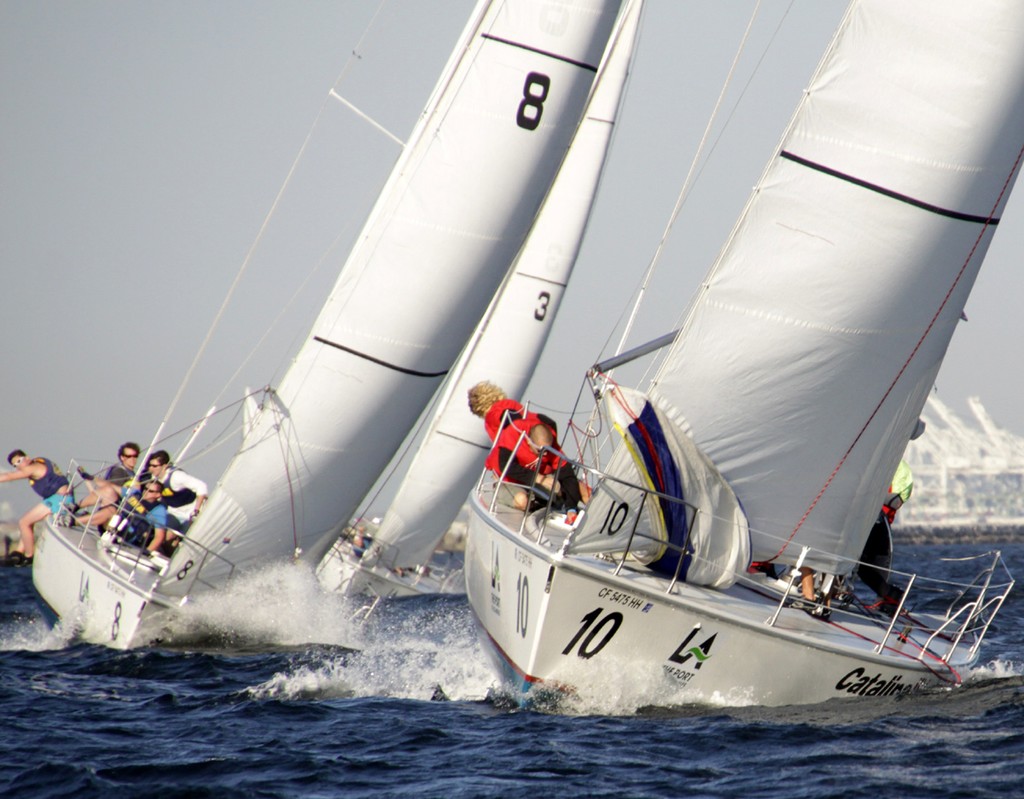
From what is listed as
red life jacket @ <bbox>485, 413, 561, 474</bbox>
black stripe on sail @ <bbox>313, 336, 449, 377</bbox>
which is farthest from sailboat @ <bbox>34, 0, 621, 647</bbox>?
red life jacket @ <bbox>485, 413, 561, 474</bbox>

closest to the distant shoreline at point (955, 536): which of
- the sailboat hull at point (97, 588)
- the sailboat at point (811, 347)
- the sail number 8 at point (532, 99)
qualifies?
the sail number 8 at point (532, 99)

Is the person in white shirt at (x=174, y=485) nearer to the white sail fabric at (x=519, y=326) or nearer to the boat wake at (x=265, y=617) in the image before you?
the boat wake at (x=265, y=617)

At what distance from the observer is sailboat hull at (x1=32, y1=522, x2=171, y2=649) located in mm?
9414

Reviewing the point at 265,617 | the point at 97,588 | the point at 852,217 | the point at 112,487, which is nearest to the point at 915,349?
the point at 852,217

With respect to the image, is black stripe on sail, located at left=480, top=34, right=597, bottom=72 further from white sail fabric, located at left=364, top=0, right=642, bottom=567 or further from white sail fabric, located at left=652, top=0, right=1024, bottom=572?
white sail fabric, located at left=364, top=0, right=642, bottom=567

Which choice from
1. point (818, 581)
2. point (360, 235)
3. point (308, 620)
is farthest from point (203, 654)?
point (818, 581)

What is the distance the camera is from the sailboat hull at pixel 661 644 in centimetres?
627

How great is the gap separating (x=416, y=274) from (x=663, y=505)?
4164 millimetres

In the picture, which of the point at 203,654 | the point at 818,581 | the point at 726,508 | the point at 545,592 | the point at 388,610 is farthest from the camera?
the point at 388,610

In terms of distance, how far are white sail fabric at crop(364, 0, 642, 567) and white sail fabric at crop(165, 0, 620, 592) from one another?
412 centimetres

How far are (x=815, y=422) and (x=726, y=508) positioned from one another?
0.72m

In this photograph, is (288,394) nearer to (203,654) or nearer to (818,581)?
(203,654)

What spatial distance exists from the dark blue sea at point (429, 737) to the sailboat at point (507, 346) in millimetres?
5791

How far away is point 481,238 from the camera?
410 inches
